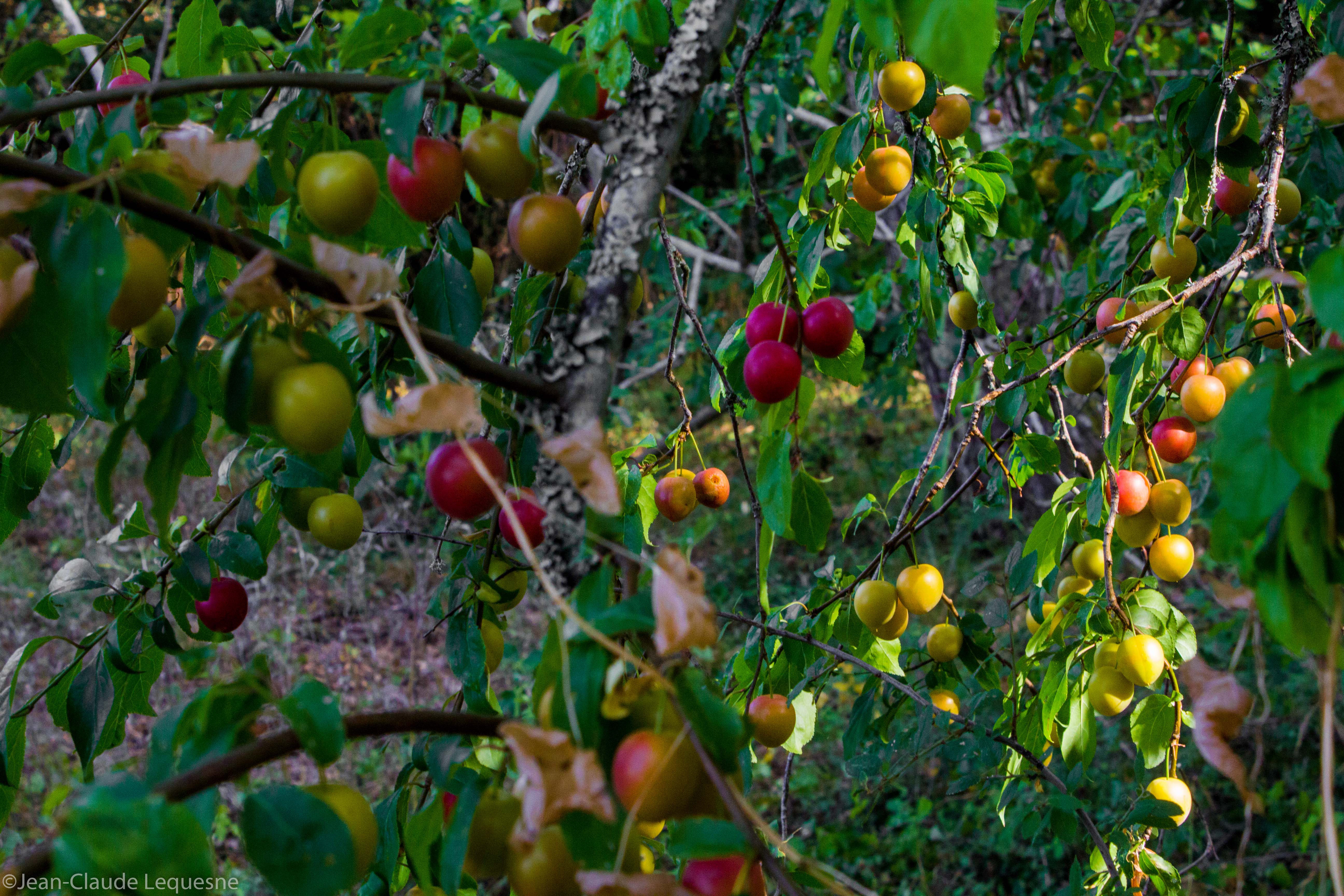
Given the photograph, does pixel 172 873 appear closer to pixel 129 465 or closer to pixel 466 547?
pixel 466 547

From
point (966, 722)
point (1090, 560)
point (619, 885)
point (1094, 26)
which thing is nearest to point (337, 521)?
point (619, 885)

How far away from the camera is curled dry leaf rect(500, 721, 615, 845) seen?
0.38m

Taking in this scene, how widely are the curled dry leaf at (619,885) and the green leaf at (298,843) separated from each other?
109 mm

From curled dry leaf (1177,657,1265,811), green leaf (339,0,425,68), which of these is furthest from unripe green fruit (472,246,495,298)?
curled dry leaf (1177,657,1265,811)

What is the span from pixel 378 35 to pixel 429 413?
1.03ft

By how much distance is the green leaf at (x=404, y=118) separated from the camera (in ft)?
1.70

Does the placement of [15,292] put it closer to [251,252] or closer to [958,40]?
[251,252]

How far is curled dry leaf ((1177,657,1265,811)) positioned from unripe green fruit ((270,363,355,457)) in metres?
0.57

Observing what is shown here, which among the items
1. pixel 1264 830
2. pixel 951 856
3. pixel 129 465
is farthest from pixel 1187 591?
pixel 129 465

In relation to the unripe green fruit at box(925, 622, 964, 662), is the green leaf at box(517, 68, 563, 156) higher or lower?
higher

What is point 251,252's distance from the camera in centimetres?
50

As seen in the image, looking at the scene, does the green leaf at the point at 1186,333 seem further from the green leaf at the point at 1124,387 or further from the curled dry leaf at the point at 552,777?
the curled dry leaf at the point at 552,777

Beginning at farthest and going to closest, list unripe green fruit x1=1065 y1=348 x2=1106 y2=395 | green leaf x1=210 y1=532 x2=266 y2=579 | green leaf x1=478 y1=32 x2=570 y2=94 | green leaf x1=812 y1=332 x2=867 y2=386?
unripe green fruit x1=1065 y1=348 x2=1106 y2=395 → green leaf x1=812 y1=332 x2=867 y2=386 → green leaf x1=210 y1=532 x2=266 y2=579 → green leaf x1=478 y1=32 x2=570 y2=94

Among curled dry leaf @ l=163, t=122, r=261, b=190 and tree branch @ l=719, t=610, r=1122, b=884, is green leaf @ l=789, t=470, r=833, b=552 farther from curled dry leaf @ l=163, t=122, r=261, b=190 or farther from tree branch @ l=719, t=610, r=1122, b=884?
curled dry leaf @ l=163, t=122, r=261, b=190
